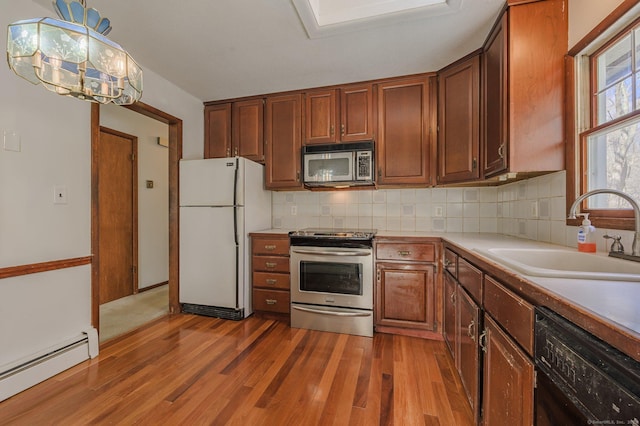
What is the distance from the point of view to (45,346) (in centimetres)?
173

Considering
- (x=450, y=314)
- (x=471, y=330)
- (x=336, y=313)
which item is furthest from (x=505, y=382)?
(x=336, y=313)

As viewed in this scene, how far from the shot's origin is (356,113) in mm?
2703

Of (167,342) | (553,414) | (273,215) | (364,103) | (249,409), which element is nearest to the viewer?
(553,414)

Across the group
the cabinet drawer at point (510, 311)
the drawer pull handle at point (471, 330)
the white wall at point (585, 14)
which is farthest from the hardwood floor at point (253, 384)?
the white wall at point (585, 14)

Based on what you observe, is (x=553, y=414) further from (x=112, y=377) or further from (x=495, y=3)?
(x=112, y=377)

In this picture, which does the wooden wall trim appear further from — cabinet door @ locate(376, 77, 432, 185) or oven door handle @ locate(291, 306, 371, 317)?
cabinet door @ locate(376, 77, 432, 185)

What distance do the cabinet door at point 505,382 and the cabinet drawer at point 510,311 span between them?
0.04m

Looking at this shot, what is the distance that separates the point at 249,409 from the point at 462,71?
2.89 metres

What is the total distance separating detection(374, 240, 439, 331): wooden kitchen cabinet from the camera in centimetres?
225

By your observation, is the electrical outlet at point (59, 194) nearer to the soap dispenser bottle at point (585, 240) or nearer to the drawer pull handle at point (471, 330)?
the drawer pull handle at point (471, 330)

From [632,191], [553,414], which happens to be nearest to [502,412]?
[553,414]

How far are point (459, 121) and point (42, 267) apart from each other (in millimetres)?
3250

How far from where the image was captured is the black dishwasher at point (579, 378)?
46cm

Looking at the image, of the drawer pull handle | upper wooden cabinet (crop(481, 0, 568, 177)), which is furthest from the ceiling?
the drawer pull handle
